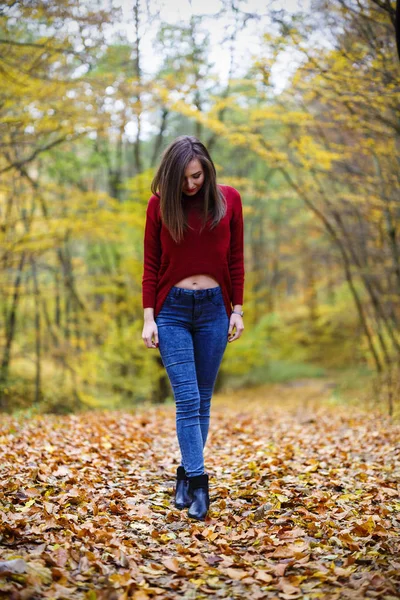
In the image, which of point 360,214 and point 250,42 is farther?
point 360,214

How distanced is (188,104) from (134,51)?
2.10m

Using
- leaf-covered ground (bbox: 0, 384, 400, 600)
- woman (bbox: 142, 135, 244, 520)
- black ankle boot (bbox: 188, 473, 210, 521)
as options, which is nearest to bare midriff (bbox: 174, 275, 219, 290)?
woman (bbox: 142, 135, 244, 520)

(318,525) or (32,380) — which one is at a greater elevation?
(318,525)

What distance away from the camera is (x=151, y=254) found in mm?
3217

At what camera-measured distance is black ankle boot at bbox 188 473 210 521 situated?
3053 mm

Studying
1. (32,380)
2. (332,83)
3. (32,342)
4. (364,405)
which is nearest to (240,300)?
(332,83)

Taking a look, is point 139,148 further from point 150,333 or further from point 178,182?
point 150,333

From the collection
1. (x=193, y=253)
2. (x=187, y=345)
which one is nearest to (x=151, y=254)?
(x=193, y=253)

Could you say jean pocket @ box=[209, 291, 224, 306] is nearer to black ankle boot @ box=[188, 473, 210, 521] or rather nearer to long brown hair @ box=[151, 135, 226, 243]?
long brown hair @ box=[151, 135, 226, 243]

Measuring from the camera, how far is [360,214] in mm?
11820

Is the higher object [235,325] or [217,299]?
[217,299]

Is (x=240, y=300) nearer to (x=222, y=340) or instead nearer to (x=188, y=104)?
(x=222, y=340)

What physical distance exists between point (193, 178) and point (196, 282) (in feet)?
1.94

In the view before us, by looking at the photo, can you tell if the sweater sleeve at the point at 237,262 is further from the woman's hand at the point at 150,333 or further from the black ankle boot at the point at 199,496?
the black ankle boot at the point at 199,496
